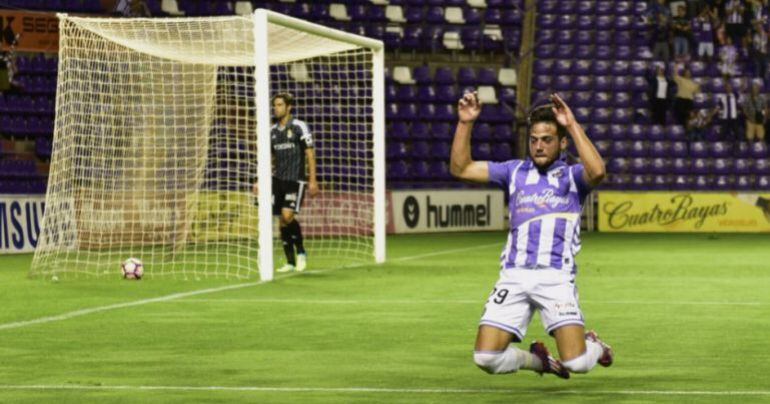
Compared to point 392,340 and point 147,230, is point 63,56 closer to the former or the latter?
point 147,230

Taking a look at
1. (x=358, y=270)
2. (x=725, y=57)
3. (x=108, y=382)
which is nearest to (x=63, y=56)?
(x=358, y=270)

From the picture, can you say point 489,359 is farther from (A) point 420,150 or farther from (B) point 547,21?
(B) point 547,21

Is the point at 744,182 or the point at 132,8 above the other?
the point at 132,8

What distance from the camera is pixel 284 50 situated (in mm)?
18422

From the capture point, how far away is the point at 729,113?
105 ft

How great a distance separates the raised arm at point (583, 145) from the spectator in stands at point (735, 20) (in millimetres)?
26603

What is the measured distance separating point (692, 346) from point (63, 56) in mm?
9413

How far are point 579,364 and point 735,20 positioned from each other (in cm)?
2682

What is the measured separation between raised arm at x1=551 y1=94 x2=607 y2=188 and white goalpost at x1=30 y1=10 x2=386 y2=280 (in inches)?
313

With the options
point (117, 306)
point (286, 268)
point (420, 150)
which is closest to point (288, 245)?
point (286, 268)

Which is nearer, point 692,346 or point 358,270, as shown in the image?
point 692,346

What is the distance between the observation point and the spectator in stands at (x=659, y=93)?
32000 mm

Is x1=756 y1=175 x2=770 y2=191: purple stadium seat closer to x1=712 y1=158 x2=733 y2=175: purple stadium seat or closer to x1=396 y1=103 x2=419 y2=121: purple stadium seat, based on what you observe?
x1=712 y1=158 x2=733 y2=175: purple stadium seat

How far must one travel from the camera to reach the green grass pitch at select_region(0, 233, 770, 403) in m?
8.03
